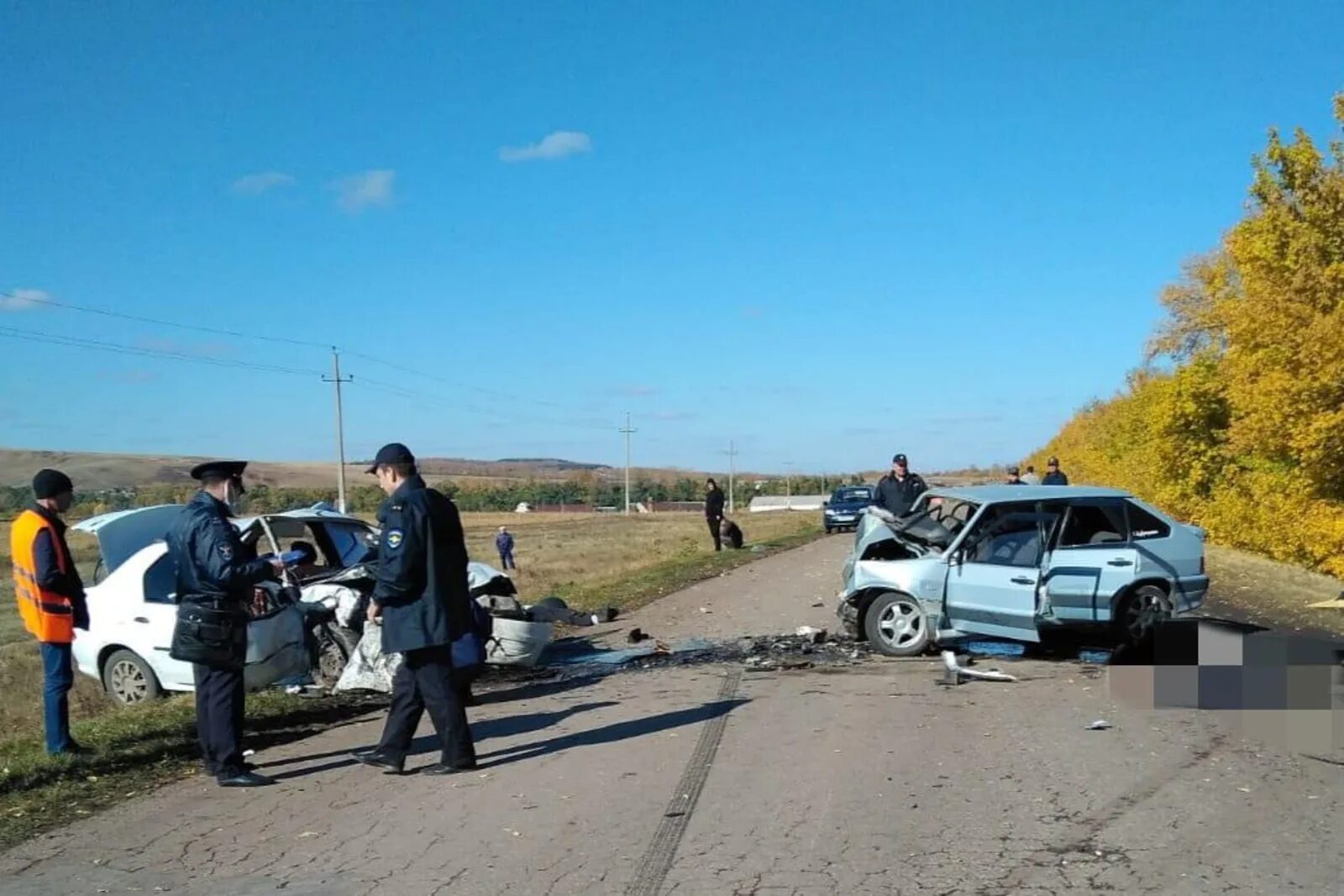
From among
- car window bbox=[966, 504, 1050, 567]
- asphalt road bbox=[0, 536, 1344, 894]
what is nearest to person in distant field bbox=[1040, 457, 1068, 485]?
car window bbox=[966, 504, 1050, 567]

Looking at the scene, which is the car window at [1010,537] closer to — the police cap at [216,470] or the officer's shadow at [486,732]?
the officer's shadow at [486,732]

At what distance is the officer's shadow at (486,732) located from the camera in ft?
24.8

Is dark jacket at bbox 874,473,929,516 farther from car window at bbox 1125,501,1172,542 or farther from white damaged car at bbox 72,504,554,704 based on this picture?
white damaged car at bbox 72,504,554,704

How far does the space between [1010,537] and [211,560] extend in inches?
283

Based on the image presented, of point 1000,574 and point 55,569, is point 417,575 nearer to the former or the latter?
point 55,569

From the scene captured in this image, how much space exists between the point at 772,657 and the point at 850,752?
13.3ft

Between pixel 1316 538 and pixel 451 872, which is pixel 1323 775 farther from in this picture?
pixel 1316 538

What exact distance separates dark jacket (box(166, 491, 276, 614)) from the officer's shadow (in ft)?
3.76

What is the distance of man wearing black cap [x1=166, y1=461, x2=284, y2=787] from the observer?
7.04m

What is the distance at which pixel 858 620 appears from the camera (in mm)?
12000

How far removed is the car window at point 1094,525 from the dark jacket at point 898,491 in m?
4.09

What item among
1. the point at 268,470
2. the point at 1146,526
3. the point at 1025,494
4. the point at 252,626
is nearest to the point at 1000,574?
the point at 1025,494

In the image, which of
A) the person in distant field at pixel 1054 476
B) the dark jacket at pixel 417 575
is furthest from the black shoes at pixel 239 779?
the person in distant field at pixel 1054 476

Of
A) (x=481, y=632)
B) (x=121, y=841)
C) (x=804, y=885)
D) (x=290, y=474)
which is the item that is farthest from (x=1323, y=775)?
(x=290, y=474)
